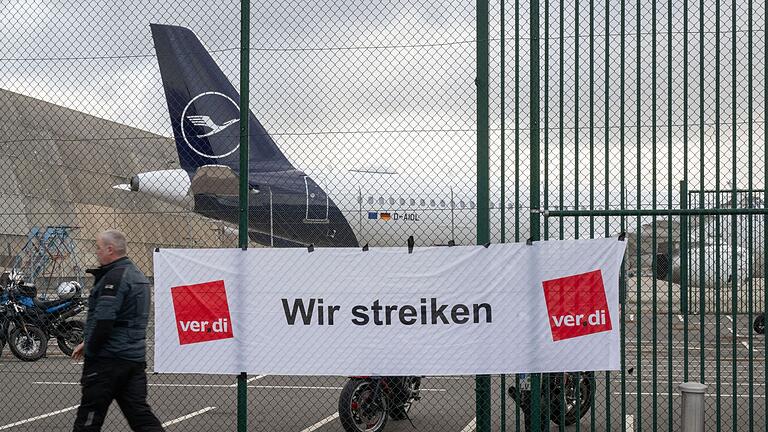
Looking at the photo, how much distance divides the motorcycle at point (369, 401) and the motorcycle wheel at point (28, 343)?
762cm

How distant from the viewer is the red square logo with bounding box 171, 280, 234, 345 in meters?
6.80

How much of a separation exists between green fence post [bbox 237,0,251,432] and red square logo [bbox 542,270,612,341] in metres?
2.18

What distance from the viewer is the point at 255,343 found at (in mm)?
6738

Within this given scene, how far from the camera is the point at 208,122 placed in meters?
8.29

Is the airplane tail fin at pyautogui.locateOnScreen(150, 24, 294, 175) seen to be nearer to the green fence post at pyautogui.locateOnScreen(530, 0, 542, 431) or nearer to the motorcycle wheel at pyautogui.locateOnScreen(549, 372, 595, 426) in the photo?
the green fence post at pyautogui.locateOnScreen(530, 0, 542, 431)

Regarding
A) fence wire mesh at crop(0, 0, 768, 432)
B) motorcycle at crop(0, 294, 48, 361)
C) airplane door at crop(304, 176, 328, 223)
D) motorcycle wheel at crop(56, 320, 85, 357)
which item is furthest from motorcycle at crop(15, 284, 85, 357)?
fence wire mesh at crop(0, 0, 768, 432)

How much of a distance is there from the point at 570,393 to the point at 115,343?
3.66 m

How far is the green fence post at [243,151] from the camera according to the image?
6863 mm

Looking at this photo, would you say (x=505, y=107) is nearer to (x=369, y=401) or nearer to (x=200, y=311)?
(x=200, y=311)

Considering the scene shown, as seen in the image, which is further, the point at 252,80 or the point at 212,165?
the point at 212,165

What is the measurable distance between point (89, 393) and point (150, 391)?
585 centimetres

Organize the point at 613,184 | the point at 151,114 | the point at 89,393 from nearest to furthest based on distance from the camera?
the point at 89,393
the point at 613,184
the point at 151,114

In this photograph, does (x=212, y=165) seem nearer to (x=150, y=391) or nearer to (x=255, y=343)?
(x=255, y=343)

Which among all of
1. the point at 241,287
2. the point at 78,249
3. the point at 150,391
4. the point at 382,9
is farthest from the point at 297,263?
the point at 78,249
